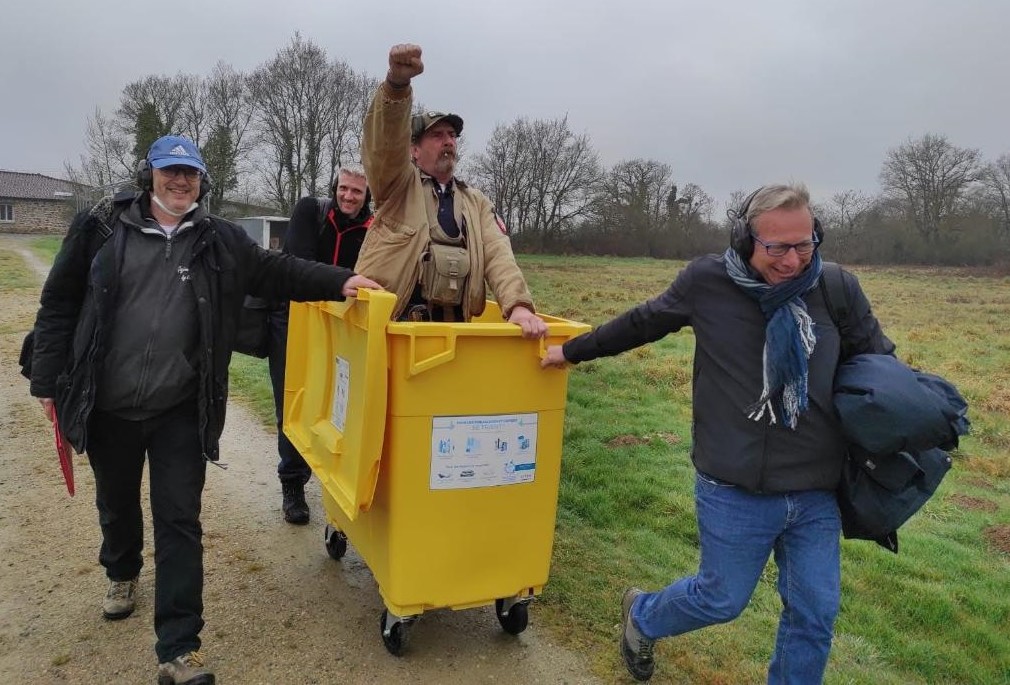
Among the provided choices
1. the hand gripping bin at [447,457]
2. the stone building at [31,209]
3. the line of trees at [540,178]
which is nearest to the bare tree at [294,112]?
the line of trees at [540,178]

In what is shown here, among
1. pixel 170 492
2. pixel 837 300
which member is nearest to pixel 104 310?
pixel 170 492

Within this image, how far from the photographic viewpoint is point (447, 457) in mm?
2900

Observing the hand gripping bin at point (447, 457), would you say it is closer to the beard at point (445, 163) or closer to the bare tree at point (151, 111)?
the beard at point (445, 163)

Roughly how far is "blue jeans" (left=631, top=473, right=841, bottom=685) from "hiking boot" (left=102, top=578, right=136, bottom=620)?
2.58 meters

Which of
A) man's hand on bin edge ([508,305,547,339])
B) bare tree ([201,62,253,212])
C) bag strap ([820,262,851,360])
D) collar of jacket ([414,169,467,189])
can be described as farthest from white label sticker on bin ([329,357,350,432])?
bare tree ([201,62,253,212])

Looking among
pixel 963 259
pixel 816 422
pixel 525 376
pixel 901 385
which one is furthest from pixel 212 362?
pixel 963 259

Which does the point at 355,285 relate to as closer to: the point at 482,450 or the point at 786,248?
the point at 482,450

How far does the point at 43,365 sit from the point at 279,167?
41.0 metres

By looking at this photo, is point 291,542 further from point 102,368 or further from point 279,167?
point 279,167

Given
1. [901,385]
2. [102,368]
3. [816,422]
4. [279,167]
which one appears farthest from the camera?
[279,167]

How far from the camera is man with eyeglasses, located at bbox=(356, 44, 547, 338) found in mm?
2967

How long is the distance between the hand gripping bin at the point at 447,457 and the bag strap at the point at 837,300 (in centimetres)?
99

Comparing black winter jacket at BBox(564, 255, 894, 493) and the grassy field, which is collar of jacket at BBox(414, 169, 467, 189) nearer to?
black winter jacket at BBox(564, 255, 894, 493)

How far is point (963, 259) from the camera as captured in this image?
34156mm
